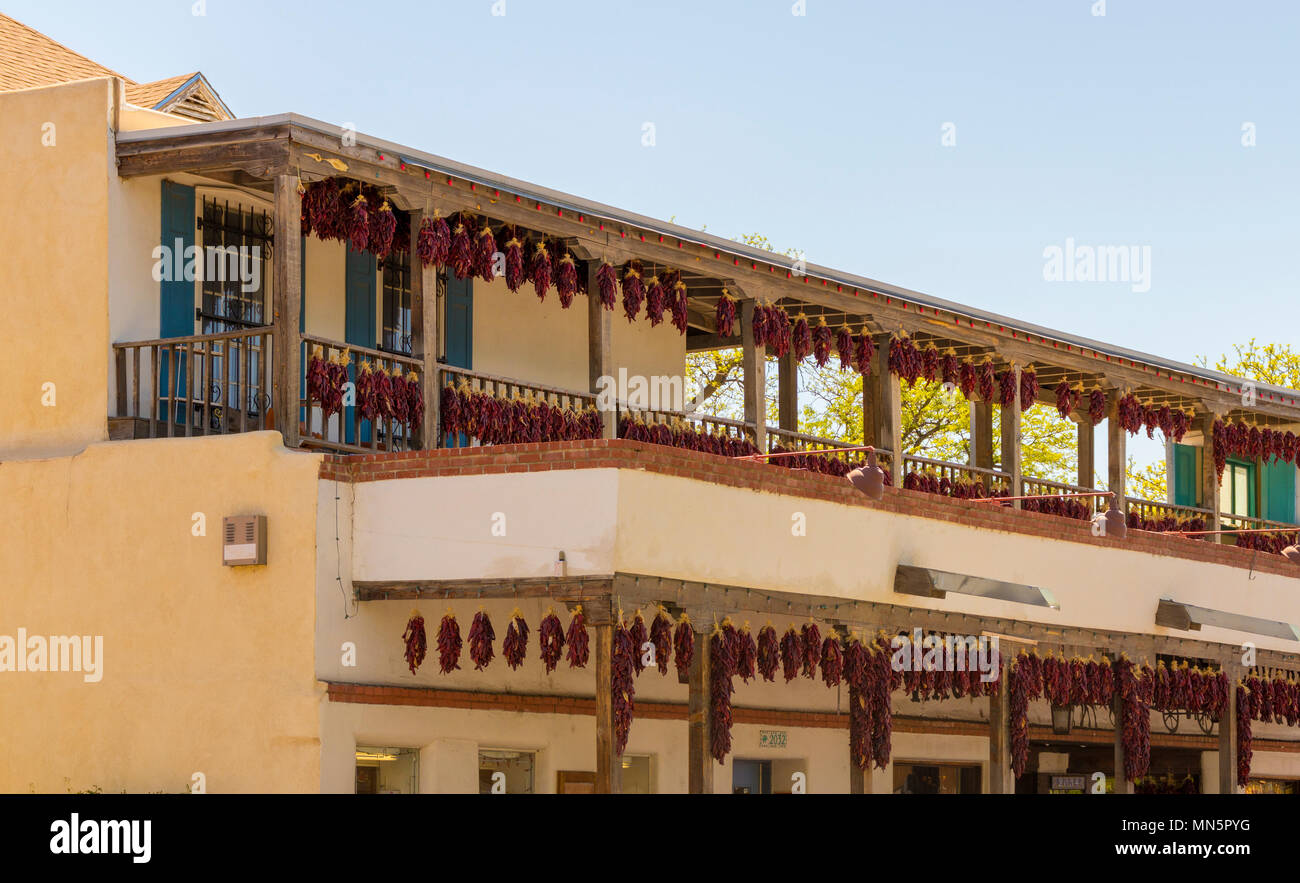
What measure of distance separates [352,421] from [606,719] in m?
5.17

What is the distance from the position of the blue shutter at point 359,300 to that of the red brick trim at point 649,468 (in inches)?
133

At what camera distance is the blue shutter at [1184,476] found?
31.6 meters

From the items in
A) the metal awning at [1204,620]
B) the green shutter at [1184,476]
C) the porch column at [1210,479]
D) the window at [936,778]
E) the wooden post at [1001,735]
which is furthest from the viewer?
the green shutter at [1184,476]

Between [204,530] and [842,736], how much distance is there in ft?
29.6

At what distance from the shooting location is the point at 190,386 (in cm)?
1830

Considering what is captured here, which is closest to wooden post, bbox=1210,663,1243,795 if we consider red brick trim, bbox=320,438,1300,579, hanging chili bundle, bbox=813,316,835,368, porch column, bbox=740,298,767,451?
red brick trim, bbox=320,438,1300,579

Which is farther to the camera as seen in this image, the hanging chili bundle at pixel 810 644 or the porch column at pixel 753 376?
the porch column at pixel 753 376

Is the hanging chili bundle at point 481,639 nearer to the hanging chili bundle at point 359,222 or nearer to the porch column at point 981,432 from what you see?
the hanging chili bundle at point 359,222

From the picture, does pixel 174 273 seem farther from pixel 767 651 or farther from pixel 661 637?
pixel 767 651

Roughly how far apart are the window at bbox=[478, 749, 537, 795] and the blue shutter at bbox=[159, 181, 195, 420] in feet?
14.2

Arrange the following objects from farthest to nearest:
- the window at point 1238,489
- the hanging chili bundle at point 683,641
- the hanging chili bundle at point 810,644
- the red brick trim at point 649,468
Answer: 1. the window at point 1238,489
2. the hanging chili bundle at point 810,644
3. the hanging chili bundle at point 683,641
4. the red brick trim at point 649,468

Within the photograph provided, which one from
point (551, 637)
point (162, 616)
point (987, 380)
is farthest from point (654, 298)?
point (162, 616)

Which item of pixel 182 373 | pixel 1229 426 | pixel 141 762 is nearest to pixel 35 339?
pixel 182 373

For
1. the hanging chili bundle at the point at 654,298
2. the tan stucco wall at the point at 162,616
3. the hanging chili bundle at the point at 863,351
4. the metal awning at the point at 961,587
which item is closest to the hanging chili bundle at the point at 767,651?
the metal awning at the point at 961,587
